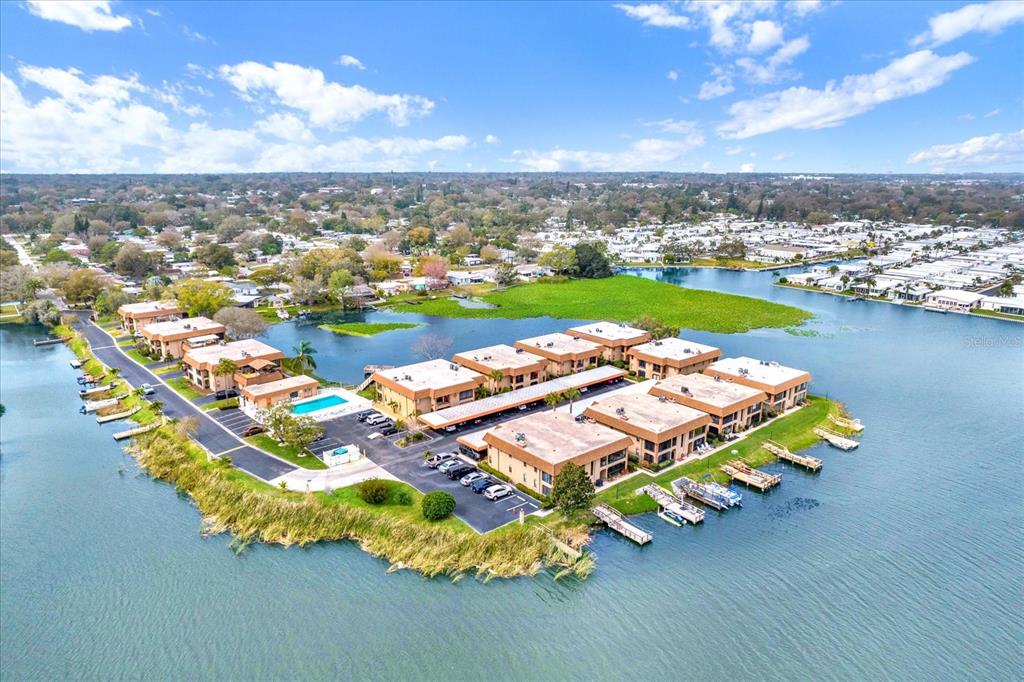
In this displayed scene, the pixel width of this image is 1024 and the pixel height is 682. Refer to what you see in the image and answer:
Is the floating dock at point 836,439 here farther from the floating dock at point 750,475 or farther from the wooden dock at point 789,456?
the floating dock at point 750,475

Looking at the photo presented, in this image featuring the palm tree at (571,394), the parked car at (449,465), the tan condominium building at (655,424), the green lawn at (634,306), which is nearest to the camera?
the parked car at (449,465)

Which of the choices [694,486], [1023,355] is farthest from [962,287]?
[694,486]

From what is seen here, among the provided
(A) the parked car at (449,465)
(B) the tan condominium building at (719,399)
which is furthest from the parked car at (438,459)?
(B) the tan condominium building at (719,399)

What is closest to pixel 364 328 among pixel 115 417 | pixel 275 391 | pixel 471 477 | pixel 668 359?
pixel 275 391

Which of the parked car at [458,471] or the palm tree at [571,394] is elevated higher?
the palm tree at [571,394]

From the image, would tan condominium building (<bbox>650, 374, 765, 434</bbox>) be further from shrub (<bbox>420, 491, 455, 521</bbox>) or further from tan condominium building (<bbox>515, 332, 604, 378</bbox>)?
shrub (<bbox>420, 491, 455, 521</bbox>)

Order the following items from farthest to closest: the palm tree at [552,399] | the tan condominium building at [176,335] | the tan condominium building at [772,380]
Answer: the tan condominium building at [176,335]
the palm tree at [552,399]
the tan condominium building at [772,380]

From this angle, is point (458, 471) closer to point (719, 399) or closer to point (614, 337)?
point (719, 399)
